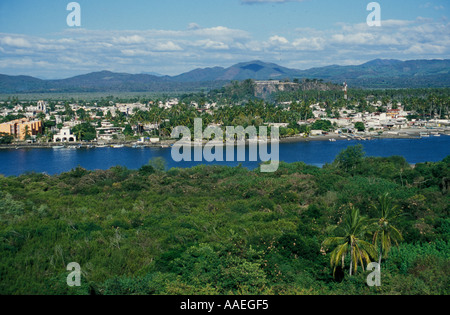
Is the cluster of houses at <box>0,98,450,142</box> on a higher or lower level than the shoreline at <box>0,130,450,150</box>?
higher

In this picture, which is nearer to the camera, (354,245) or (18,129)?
(354,245)

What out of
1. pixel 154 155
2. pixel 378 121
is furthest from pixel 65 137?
pixel 378 121

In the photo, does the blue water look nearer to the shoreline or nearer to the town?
the shoreline

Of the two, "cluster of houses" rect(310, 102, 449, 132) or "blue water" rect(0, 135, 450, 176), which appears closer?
"blue water" rect(0, 135, 450, 176)

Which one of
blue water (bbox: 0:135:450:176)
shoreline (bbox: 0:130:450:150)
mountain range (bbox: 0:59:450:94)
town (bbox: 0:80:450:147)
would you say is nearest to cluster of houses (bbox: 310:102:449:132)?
town (bbox: 0:80:450:147)

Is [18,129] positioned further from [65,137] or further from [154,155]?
[154,155]

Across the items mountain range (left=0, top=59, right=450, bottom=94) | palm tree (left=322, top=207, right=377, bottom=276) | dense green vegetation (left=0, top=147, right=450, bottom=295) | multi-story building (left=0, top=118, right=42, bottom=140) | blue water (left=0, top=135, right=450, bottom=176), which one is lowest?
blue water (left=0, top=135, right=450, bottom=176)
